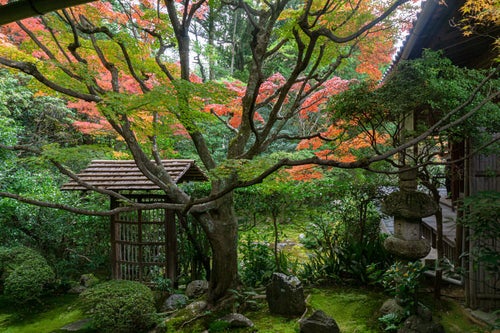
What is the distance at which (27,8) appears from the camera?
917 mm

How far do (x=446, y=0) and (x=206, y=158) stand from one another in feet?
12.6

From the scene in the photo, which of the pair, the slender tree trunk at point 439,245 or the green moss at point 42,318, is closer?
the slender tree trunk at point 439,245

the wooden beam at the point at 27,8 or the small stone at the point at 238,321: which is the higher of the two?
the wooden beam at the point at 27,8

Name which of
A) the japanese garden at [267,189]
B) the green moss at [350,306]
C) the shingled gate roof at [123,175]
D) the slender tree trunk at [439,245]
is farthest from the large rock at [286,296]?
the shingled gate roof at [123,175]

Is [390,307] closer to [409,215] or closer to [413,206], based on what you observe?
[409,215]

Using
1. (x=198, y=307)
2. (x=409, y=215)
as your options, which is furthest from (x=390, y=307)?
(x=198, y=307)

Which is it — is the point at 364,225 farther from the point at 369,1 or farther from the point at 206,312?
the point at 369,1

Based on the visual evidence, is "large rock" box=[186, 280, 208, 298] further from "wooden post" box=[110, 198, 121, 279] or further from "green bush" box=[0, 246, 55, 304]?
"green bush" box=[0, 246, 55, 304]

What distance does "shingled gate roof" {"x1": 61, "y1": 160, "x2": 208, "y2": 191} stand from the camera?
6.17 meters

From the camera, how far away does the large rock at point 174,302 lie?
19.0 feet

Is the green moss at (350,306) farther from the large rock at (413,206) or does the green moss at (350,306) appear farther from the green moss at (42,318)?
the green moss at (42,318)

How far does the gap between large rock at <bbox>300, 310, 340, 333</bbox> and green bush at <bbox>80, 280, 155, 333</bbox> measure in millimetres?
2305

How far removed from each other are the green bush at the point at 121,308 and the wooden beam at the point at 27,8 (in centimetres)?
462

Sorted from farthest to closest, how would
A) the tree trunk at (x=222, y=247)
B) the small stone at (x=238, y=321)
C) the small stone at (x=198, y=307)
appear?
the small stone at (x=198, y=307) → the tree trunk at (x=222, y=247) → the small stone at (x=238, y=321)
